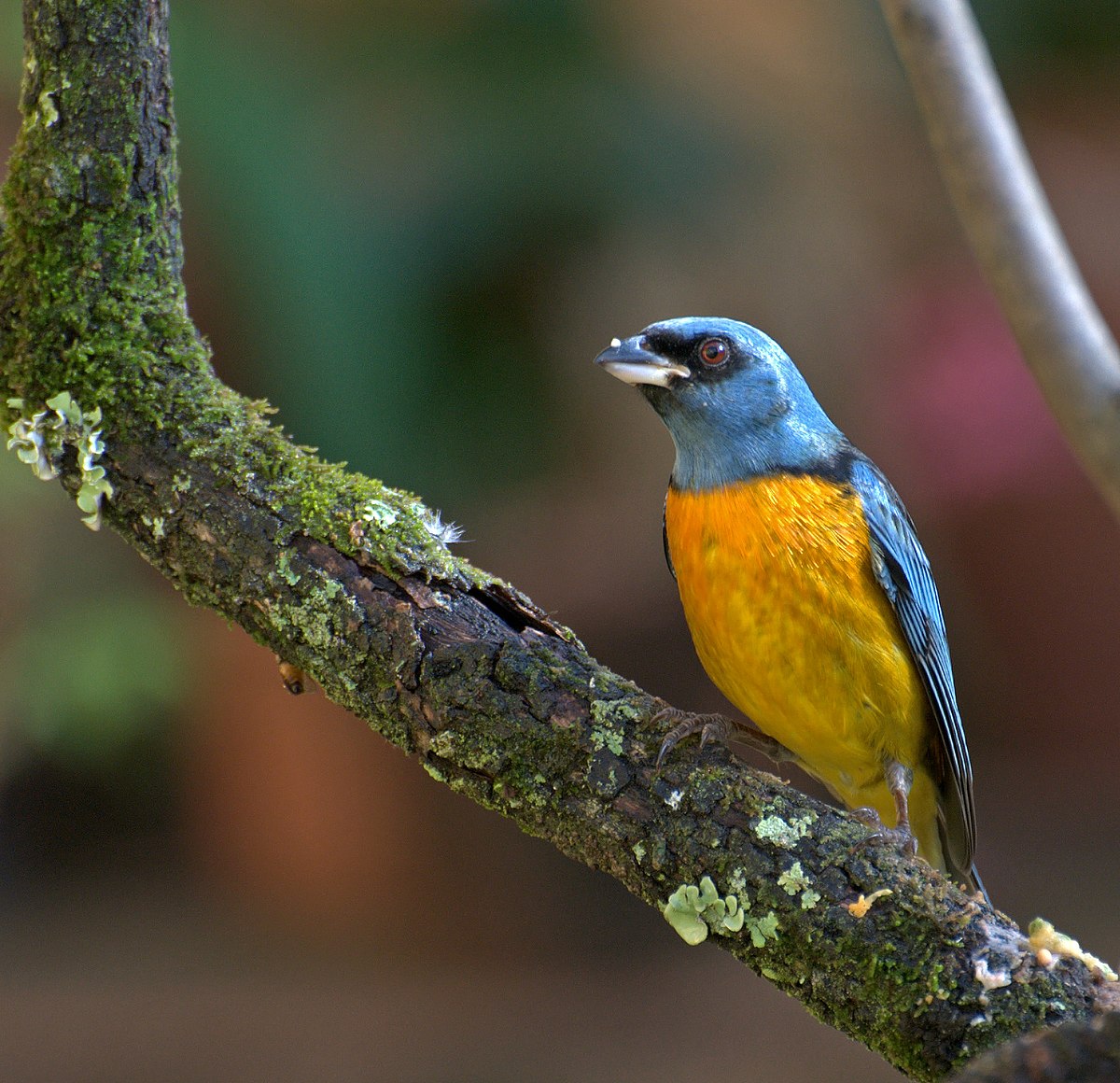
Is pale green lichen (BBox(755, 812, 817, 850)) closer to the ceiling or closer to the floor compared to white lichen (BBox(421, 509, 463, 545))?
closer to the floor

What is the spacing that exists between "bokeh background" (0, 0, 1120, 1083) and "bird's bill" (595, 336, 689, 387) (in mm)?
3102

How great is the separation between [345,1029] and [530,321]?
381 centimetres

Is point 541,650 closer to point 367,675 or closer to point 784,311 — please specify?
point 367,675

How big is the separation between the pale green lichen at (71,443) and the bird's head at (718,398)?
1205 mm

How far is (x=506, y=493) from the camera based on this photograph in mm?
6594

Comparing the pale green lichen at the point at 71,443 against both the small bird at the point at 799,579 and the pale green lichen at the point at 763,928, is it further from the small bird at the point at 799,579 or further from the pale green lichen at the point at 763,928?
the pale green lichen at the point at 763,928

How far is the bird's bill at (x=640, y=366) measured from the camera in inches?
124

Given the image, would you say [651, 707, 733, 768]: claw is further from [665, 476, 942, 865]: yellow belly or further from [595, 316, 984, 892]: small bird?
[665, 476, 942, 865]: yellow belly

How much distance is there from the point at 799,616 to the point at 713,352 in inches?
28.3

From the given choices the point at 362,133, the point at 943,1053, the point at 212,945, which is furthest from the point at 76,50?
the point at 212,945

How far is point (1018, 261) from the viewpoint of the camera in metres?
1.49

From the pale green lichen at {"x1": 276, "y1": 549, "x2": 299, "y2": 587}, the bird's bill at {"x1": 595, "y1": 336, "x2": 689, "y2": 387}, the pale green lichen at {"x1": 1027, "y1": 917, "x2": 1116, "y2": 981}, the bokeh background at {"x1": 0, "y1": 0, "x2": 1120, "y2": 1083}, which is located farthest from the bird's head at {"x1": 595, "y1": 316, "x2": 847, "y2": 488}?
the bokeh background at {"x1": 0, "y1": 0, "x2": 1120, "y2": 1083}

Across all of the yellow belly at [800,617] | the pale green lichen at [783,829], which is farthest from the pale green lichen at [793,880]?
the yellow belly at [800,617]

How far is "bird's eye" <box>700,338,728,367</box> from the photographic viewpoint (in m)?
3.19
